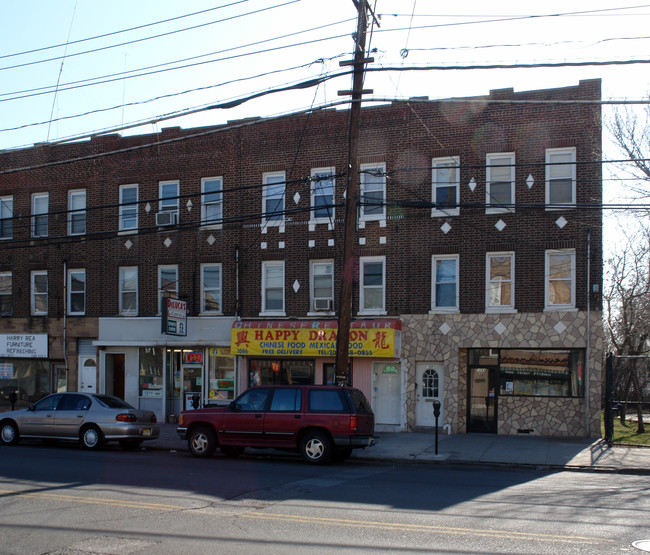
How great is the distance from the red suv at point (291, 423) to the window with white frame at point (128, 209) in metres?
11.4

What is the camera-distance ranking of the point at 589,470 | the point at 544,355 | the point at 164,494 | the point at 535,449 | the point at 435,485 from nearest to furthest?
1. the point at 164,494
2. the point at 435,485
3. the point at 589,470
4. the point at 535,449
5. the point at 544,355

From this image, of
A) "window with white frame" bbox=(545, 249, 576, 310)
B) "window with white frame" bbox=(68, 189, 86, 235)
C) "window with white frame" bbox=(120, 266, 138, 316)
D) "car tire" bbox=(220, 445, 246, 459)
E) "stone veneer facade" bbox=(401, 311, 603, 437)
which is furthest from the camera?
"window with white frame" bbox=(68, 189, 86, 235)

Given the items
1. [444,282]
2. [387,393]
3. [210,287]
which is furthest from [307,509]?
[210,287]

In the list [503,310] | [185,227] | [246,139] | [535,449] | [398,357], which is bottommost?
[535,449]

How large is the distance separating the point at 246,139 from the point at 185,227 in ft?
12.3

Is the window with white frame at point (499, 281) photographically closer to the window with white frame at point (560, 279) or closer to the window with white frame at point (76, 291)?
the window with white frame at point (560, 279)

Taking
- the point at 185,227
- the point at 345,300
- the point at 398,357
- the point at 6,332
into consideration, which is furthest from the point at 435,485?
the point at 6,332

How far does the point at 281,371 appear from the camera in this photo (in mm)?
23141

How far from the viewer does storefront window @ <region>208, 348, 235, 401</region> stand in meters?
24.0

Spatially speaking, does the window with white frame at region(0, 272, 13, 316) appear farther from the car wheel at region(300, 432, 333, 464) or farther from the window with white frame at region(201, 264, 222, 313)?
the car wheel at region(300, 432, 333, 464)

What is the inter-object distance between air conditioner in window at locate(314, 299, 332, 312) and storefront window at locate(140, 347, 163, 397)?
20.6 feet

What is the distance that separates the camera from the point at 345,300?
16953 millimetres

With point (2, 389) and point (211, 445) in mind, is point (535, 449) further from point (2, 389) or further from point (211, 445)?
point (2, 389)

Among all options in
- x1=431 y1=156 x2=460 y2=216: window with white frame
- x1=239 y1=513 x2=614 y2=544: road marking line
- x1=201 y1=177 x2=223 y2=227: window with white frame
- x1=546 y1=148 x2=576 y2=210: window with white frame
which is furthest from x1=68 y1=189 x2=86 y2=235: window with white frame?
x1=239 y1=513 x2=614 y2=544: road marking line
